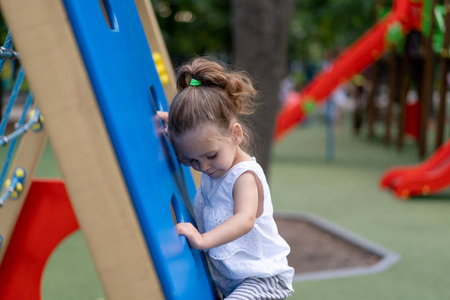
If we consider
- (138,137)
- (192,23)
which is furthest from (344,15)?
(138,137)

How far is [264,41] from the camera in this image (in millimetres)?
4469

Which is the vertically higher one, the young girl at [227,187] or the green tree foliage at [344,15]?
the young girl at [227,187]

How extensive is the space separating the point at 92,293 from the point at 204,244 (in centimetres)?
→ 235

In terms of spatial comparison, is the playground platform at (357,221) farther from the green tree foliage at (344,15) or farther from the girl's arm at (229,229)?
the green tree foliage at (344,15)

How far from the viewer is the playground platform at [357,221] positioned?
3.63 meters

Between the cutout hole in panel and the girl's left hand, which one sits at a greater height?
the cutout hole in panel

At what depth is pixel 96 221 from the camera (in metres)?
1.03

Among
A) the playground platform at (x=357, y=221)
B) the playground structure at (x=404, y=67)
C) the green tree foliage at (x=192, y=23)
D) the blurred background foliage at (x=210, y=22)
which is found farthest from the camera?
the green tree foliage at (x=192, y=23)

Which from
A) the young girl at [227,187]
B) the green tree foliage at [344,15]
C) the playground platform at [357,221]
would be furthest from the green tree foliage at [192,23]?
the young girl at [227,187]

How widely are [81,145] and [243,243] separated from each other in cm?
75

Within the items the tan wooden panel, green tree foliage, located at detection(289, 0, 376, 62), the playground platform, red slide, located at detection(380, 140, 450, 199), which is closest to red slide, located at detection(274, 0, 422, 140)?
the playground platform

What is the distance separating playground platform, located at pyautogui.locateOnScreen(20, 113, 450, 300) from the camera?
3.63 meters

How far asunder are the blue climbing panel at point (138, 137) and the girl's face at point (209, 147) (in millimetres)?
82

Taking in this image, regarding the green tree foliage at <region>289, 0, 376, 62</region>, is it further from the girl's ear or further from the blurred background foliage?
the girl's ear
